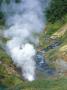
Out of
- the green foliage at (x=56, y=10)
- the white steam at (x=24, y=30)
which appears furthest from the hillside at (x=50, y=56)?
the white steam at (x=24, y=30)

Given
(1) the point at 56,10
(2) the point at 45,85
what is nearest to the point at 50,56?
(2) the point at 45,85

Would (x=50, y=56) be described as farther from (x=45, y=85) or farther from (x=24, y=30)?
(x=24, y=30)

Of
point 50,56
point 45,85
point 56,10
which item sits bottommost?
point 45,85

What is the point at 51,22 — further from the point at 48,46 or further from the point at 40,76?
the point at 40,76

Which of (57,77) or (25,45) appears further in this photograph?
(25,45)

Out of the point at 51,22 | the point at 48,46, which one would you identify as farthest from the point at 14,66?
the point at 51,22

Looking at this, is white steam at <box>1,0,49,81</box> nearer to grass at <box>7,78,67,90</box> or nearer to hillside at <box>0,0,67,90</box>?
hillside at <box>0,0,67,90</box>
